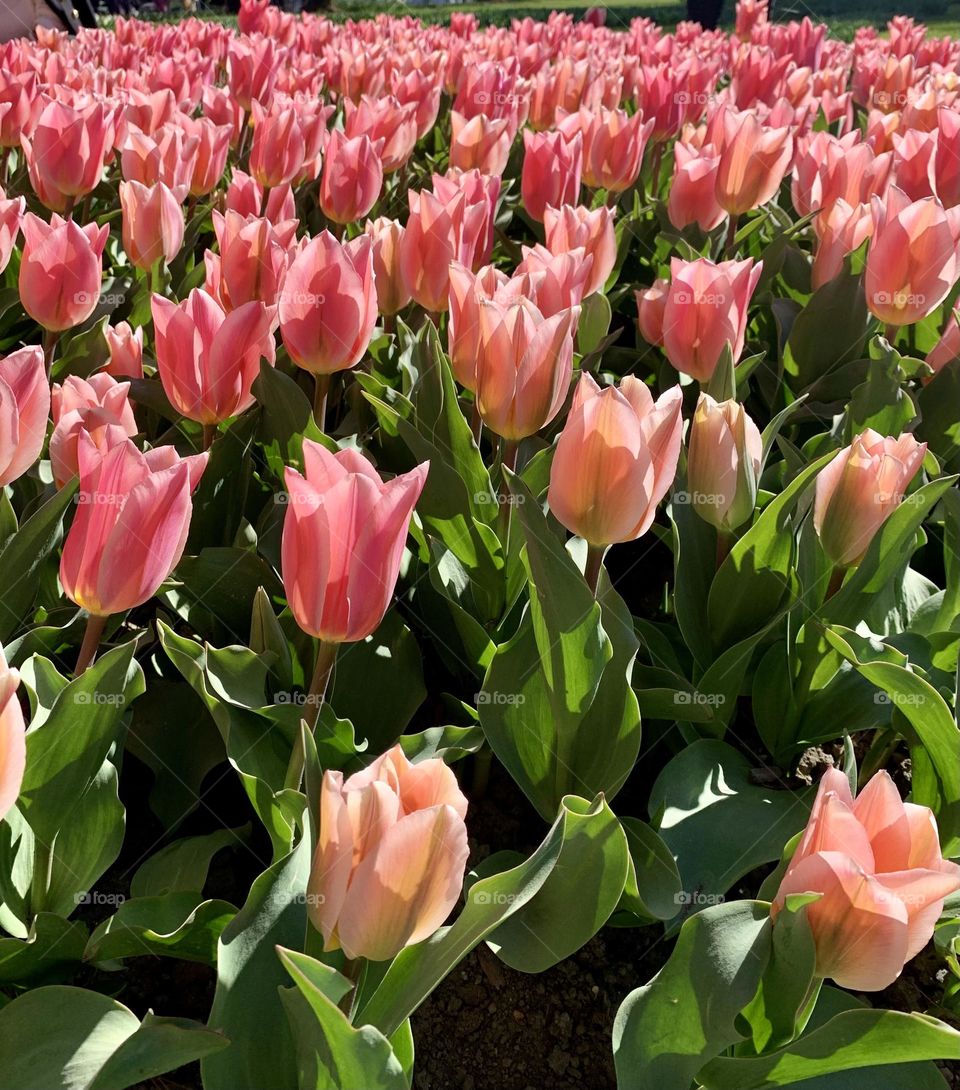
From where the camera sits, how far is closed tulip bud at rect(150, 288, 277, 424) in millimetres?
1512

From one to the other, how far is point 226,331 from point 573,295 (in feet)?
1.86

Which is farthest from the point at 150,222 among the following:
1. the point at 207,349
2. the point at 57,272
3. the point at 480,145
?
the point at 480,145

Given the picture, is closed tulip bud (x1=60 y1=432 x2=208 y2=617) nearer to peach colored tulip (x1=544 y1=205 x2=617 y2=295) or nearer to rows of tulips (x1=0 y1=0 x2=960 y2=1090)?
rows of tulips (x1=0 y1=0 x2=960 y2=1090)

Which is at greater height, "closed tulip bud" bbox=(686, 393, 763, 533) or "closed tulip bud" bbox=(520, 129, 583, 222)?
"closed tulip bud" bbox=(520, 129, 583, 222)

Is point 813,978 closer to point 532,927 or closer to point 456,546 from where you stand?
point 532,927

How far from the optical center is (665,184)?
139 inches

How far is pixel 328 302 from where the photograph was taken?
159 cm

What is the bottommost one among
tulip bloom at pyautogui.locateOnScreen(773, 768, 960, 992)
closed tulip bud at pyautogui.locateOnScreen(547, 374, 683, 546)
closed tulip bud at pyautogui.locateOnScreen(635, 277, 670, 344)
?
tulip bloom at pyautogui.locateOnScreen(773, 768, 960, 992)

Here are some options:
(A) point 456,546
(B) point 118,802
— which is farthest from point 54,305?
(B) point 118,802

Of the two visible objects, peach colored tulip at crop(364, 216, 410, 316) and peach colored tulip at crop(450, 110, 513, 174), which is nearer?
peach colored tulip at crop(364, 216, 410, 316)

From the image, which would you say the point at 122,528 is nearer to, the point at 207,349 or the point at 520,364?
the point at 207,349

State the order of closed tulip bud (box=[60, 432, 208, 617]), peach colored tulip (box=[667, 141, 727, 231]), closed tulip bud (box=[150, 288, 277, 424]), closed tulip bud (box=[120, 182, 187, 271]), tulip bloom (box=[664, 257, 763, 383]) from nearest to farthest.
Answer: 1. closed tulip bud (box=[60, 432, 208, 617])
2. closed tulip bud (box=[150, 288, 277, 424])
3. tulip bloom (box=[664, 257, 763, 383])
4. closed tulip bud (box=[120, 182, 187, 271])
5. peach colored tulip (box=[667, 141, 727, 231])

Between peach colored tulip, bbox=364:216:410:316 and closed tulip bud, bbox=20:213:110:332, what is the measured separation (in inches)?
19.1

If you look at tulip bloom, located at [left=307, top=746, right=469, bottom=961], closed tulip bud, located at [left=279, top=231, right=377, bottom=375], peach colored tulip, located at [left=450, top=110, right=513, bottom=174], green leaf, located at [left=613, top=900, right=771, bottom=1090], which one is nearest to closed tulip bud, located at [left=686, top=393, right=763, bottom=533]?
closed tulip bud, located at [left=279, top=231, right=377, bottom=375]
